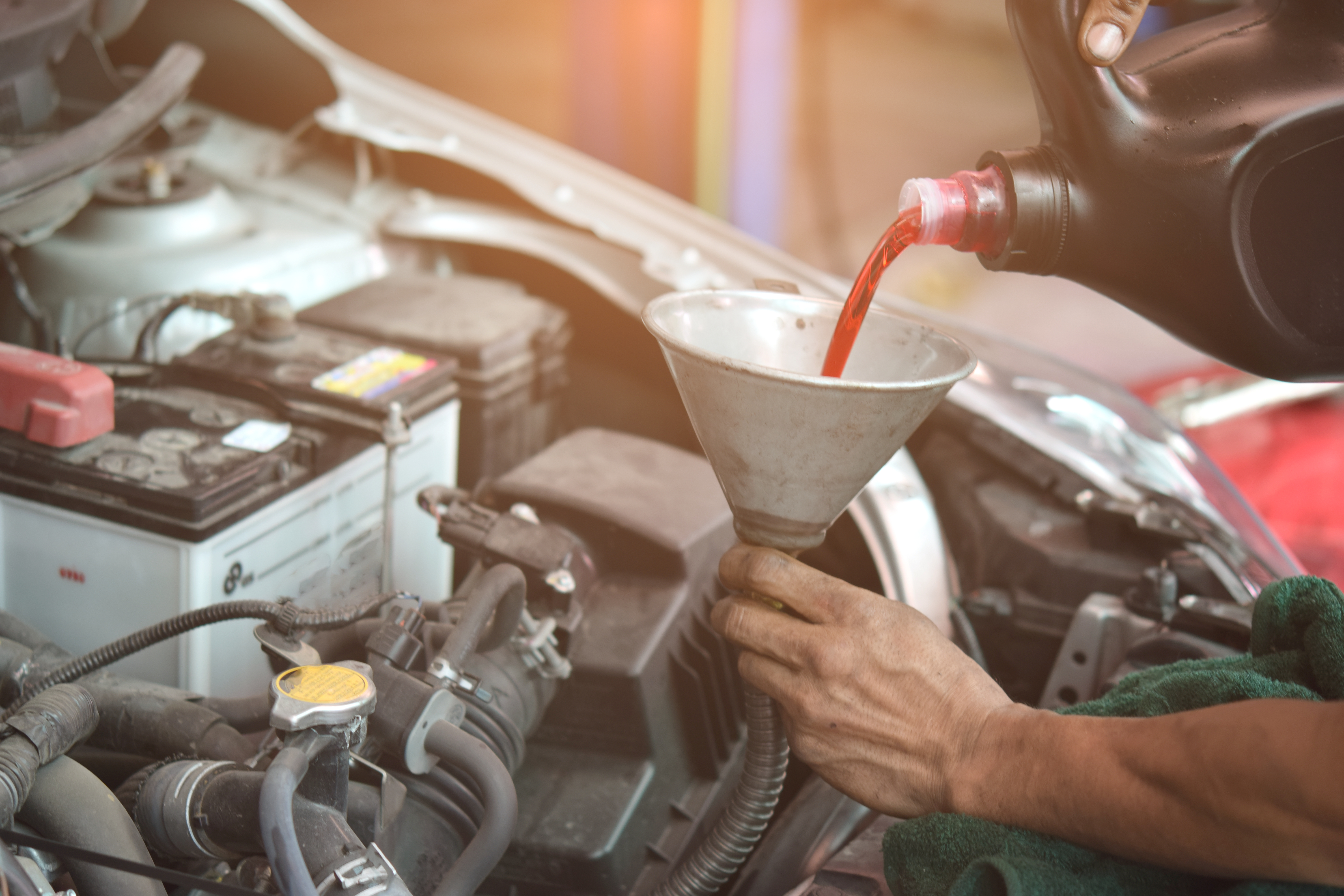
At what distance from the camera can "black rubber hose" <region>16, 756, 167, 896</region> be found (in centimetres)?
→ 69

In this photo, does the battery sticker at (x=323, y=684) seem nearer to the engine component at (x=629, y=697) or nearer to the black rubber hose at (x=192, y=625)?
the black rubber hose at (x=192, y=625)

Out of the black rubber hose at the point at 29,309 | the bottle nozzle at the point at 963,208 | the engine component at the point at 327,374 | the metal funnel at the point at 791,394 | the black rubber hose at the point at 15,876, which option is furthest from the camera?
the black rubber hose at the point at 29,309

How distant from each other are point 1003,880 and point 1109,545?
59cm

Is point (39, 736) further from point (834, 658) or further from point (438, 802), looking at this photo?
point (834, 658)

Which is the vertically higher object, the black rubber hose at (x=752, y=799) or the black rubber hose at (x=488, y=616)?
the black rubber hose at (x=488, y=616)

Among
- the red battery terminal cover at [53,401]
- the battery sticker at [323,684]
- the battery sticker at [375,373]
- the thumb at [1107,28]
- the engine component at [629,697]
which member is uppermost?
the thumb at [1107,28]

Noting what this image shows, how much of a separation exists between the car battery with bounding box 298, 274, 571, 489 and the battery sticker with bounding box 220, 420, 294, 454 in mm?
295

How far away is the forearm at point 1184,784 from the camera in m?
0.63

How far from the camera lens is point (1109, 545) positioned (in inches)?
47.0

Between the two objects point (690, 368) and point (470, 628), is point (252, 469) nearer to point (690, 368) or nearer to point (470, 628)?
point (470, 628)

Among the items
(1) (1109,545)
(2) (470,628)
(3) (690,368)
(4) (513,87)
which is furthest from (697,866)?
(4) (513,87)

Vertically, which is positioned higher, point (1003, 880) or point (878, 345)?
point (878, 345)

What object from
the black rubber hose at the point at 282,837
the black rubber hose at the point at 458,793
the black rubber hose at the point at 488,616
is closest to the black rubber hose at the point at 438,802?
the black rubber hose at the point at 458,793

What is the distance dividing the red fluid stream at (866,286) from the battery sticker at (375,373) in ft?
1.75
